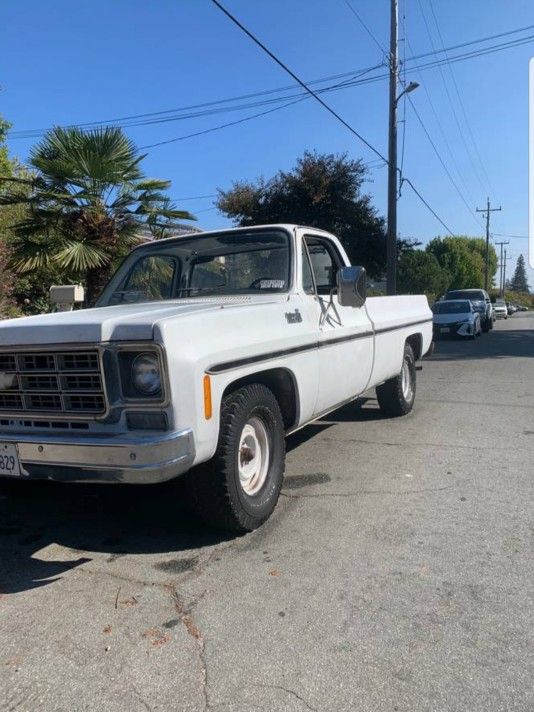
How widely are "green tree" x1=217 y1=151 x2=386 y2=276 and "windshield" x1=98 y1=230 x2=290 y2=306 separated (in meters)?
15.8

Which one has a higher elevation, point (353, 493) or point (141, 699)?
point (141, 699)

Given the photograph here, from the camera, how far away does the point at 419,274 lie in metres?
58.6

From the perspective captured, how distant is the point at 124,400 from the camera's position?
3.20 metres

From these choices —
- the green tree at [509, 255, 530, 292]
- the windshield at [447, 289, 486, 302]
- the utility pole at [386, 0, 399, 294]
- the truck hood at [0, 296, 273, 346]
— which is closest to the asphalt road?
the truck hood at [0, 296, 273, 346]

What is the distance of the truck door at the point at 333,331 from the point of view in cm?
482

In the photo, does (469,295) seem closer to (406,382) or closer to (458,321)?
(458,321)

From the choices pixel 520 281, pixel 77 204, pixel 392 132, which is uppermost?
pixel 392 132

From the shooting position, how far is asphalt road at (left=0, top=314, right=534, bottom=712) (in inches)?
97.0

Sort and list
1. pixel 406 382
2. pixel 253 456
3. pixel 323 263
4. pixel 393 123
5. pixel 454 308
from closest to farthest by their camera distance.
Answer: pixel 253 456, pixel 323 263, pixel 406 382, pixel 393 123, pixel 454 308

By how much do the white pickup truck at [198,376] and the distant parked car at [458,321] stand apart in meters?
17.1

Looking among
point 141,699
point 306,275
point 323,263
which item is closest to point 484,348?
point 323,263

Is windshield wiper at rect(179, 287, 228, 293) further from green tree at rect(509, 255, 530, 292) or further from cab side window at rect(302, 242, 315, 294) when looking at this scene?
green tree at rect(509, 255, 530, 292)

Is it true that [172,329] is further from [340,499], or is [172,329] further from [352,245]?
[352,245]

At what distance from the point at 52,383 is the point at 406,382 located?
5.21 m
